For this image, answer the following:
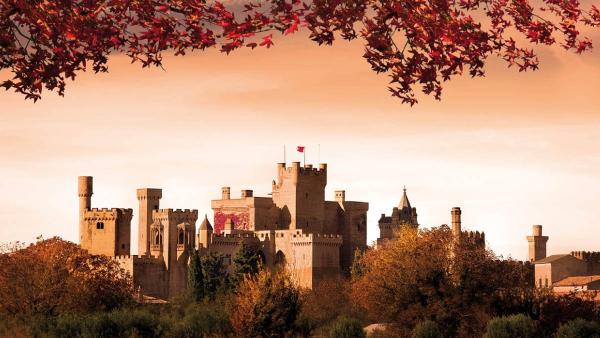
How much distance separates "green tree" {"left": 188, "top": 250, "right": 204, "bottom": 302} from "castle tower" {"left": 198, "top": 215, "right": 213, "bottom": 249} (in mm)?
7960

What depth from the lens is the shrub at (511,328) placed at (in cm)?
5200

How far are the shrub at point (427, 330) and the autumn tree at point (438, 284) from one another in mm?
2039

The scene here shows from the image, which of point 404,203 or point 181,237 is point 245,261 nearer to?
point 181,237

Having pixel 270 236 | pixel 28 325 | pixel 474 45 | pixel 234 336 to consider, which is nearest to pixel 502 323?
pixel 234 336

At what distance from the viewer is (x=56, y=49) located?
16.0 meters

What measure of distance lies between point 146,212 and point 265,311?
2264 inches

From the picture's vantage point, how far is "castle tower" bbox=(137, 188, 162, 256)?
110m

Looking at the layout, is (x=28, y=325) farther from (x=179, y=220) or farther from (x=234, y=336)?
(x=179, y=220)

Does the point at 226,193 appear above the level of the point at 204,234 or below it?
above

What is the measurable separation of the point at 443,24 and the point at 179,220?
91.7 metres

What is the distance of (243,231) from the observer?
106 meters

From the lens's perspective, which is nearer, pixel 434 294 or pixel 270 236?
pixel 434 294

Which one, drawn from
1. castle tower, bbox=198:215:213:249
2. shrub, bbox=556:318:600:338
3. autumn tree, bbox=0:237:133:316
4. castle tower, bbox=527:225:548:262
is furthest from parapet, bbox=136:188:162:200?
shrub, bbox=556:318:600:338

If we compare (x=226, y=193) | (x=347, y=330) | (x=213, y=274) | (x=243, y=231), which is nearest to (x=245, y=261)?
(x=213, y=274)
